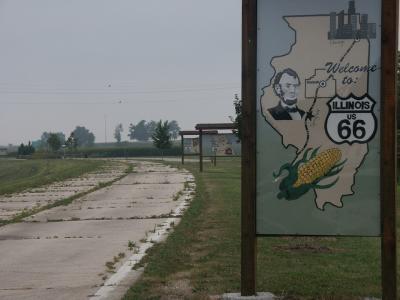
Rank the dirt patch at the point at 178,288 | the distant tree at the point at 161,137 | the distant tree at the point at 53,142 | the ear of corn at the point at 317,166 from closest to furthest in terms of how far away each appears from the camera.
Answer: the ear of corn at the point at 317,166 < the dirt patch at the point at 178,288 < the distant tree at the point at 161,137 < the distant tree at the point at 53,142

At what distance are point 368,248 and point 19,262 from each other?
4.51 metres

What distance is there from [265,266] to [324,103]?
2379 millimetres

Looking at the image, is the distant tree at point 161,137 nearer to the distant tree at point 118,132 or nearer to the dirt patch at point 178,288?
the dirt patch at point 178,288

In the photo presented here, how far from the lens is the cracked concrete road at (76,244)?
6.45m

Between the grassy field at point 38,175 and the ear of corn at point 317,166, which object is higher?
the ear of corn at point 317,166

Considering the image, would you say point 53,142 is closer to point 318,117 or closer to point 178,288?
point 178,288

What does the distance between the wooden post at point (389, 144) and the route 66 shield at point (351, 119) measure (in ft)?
0.36

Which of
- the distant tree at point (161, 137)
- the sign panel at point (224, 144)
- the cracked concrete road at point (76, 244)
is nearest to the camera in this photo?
the cracked concrete road at point (76, 244)

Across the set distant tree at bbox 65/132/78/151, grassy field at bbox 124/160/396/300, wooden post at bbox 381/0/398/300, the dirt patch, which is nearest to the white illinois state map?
wooden post at bbox 381/0/398/300

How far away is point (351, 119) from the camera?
211 inches

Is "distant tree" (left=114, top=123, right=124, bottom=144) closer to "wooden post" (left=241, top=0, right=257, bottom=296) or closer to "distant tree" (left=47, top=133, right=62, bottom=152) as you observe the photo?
"distant tree" (left=47, top=133, right=62, bottom=152)

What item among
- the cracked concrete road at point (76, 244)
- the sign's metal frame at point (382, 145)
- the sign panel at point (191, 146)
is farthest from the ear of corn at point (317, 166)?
the sign panel at point (191, 146)

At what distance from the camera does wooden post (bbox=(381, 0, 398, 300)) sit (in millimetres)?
5266

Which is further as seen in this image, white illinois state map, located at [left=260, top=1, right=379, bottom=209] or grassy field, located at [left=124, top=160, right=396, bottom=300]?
grassy field, located at [left=124, top=160, right=396, bottom=300]
